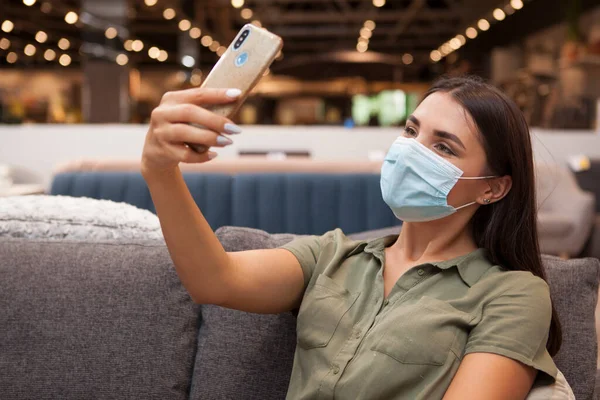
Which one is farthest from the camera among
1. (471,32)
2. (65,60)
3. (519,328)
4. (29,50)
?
(65,60)

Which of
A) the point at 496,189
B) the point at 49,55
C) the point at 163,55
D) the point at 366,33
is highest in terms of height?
the point at 366,33

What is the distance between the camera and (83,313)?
1.60 meters

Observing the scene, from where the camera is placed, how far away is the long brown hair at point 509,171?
1.38 meters

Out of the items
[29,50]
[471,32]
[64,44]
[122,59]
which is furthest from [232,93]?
[29,50]

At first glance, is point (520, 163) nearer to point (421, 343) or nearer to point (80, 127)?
point (421, 343)

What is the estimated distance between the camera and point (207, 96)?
1013 mm

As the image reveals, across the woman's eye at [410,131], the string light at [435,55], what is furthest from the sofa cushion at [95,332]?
the string light at [435,55]

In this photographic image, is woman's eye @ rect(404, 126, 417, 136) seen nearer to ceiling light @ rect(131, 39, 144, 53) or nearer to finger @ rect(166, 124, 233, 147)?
finger @ rect(166, 124, 233, 147)

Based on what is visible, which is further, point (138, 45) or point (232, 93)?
point (138, 45)

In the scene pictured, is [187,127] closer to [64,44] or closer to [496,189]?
[496,189]

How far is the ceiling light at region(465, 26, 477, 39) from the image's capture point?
14.8m

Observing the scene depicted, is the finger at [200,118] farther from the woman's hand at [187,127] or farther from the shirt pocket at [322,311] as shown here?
the shirt pocket at [322,311]

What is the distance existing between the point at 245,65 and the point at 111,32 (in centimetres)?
712

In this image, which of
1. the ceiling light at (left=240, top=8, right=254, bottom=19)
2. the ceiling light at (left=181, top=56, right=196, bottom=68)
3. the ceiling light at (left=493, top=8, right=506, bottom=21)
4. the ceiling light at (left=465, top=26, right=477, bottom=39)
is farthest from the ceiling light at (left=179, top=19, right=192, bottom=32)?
the ceiling light at (left=465, top=26, right=477, bottom=39)
